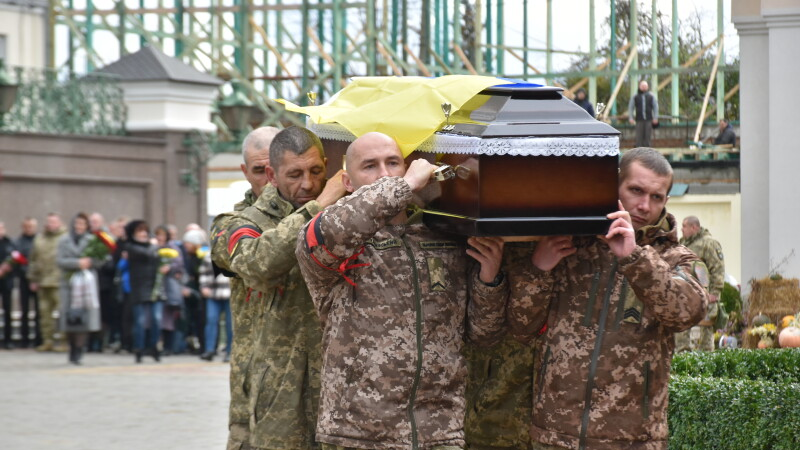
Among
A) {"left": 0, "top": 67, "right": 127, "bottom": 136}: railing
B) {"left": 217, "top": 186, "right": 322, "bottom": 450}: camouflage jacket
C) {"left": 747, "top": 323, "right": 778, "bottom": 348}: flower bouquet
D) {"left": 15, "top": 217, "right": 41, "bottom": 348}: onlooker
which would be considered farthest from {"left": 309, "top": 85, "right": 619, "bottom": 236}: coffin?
{"left": 0, "top": 67, "right": 127, "bottom": 136}: railing

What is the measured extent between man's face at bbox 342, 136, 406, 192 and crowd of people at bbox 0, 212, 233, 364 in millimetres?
11513

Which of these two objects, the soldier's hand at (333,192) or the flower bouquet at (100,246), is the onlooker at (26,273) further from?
the soldier's hand at (333,192)

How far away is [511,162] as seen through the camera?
4.44m

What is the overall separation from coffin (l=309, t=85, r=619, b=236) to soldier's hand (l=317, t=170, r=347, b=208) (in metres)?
0.49

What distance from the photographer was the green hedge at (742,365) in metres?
7.89

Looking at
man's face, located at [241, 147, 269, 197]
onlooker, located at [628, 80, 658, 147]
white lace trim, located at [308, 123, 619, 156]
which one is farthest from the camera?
onlooker, located at [628, 80, 658, 147]

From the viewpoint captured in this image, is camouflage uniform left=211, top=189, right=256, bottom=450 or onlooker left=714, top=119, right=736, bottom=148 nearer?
camouflage uniform left=211, top=189, right=256, bottom=450

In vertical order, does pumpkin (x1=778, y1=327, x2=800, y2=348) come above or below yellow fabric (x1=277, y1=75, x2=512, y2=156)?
below

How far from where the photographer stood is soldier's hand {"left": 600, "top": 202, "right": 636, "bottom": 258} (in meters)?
4.45

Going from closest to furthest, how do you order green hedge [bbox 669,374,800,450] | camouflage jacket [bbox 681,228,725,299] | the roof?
1. green hedge [bbox 669,374,800,450]
2. camouflage jacket [bbox 681,228,725,299]
3. the roof

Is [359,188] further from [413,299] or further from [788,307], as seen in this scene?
[788,307]

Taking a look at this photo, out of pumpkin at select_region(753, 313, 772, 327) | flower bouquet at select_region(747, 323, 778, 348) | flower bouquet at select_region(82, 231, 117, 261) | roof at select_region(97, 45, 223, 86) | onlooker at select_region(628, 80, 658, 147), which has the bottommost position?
flower bouquet at select_region(747, 323, 778, 348)

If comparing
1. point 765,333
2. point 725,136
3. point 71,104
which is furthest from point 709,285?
point 725,136

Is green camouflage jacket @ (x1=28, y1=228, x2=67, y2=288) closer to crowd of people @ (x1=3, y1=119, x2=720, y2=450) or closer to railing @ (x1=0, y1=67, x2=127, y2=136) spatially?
railing @ (x1=0, y1=67, x2=127, y2=136)
